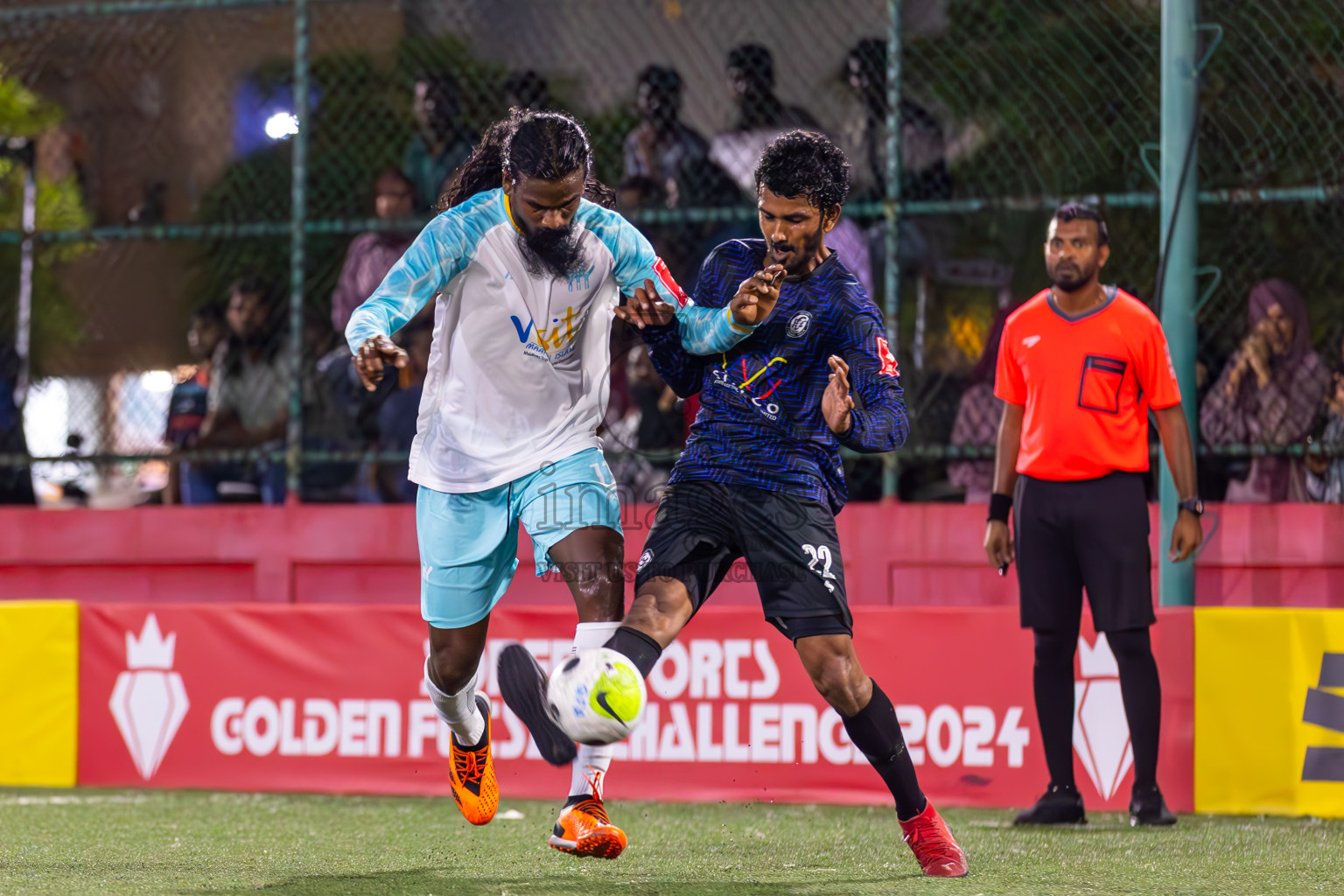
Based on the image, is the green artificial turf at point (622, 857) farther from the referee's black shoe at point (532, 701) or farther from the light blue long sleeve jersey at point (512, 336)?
the light blue long sleeve jersey at point (512, 336)

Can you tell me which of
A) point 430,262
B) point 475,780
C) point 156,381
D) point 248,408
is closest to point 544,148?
point 430,262

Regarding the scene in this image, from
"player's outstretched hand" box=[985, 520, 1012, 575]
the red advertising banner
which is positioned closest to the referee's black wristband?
"player's outstretched hand" box=[985, 520, 1012, 575]

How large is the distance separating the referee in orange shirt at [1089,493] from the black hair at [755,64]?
2098mm

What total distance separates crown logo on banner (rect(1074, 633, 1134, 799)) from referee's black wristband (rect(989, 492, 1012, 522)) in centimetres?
59

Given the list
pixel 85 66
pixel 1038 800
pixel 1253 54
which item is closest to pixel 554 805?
pixel 1038 800

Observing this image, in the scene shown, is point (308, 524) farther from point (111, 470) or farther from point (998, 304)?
point (998, 304)

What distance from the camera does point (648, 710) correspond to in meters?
6.48

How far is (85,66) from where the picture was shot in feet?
28.8

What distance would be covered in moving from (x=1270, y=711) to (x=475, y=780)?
2973mm

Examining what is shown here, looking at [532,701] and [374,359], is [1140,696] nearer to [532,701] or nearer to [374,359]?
[532,701]

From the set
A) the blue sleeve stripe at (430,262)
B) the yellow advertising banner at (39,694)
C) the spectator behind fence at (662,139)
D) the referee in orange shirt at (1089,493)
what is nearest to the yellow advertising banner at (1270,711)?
the referee in orange shirt at (1089,493)

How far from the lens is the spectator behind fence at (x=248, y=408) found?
7.84 metres

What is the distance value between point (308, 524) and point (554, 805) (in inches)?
82.9

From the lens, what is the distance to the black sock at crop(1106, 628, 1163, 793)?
18.3ft
